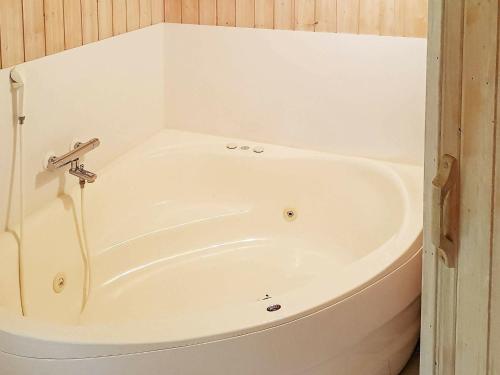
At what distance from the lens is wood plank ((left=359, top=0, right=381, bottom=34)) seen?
2934 millimetres

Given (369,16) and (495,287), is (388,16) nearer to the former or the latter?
(369,16)

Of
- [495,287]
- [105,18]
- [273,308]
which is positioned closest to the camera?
[495,287]

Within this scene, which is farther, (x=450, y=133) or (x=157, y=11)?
(x=157, y=11)

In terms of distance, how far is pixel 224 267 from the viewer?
297 cm

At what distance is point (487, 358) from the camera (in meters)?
0.81

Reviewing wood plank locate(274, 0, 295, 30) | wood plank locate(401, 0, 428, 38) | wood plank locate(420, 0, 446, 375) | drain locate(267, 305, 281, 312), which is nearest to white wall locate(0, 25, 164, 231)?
wood plank locate(274, 0, 295, 30)

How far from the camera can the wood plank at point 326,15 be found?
302 cm

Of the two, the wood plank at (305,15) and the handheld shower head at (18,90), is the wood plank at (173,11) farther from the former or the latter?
the handheld shower head at (18,90)

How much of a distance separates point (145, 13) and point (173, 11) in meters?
0.18

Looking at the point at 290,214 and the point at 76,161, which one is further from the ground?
the point at 76,161

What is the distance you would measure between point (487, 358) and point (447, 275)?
0.36ft

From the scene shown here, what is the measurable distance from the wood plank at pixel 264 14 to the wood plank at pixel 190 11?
31 centimetres

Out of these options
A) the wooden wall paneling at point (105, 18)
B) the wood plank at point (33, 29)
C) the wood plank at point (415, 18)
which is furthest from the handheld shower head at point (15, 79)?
the wood plank at point (415, 18)

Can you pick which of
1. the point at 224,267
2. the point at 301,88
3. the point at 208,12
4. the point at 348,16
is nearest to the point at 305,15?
the point at 348,16
